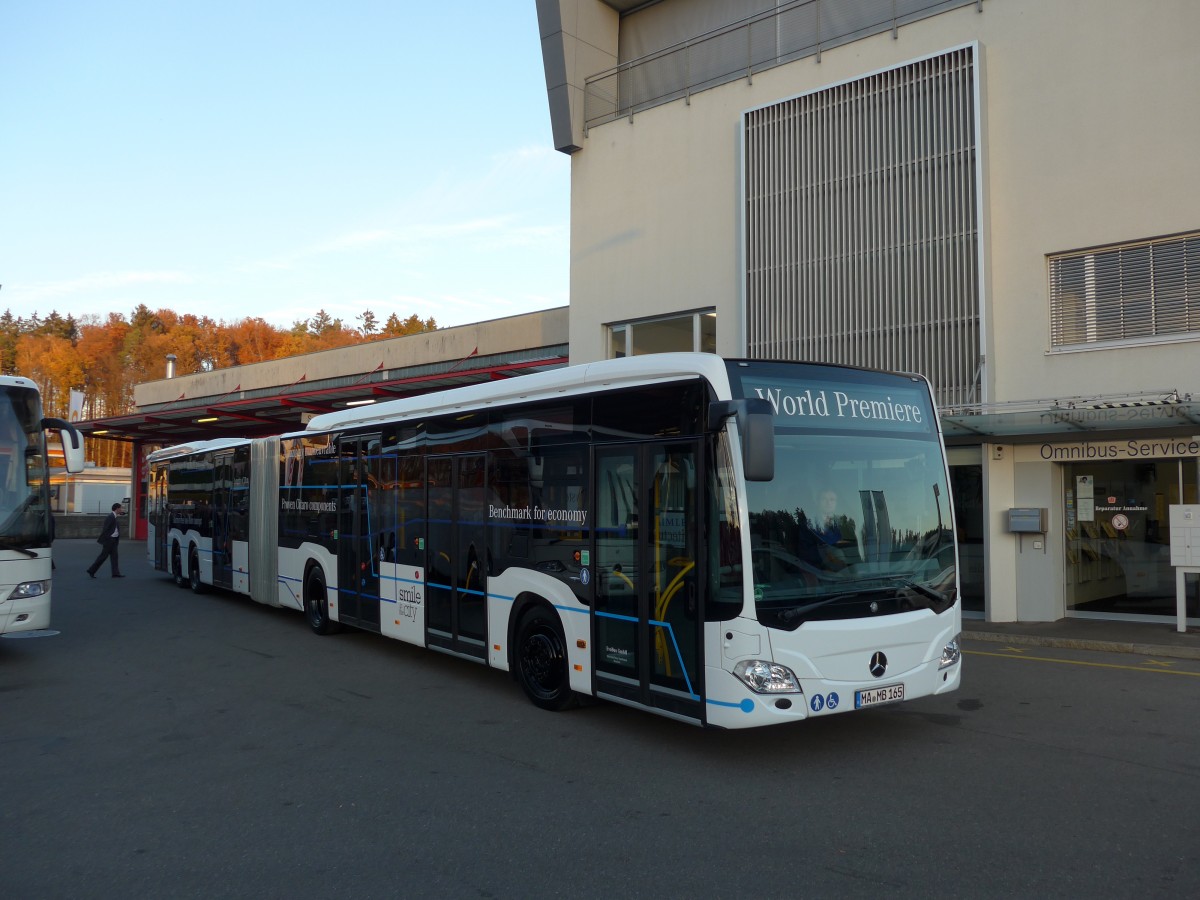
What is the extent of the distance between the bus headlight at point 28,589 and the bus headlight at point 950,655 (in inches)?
367

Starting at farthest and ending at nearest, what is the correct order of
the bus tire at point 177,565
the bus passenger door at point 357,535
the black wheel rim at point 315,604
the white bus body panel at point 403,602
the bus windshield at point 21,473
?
the bus tire at point 177,565 → the black wheel rim at point 315,604 → the bus passenger door at point 357,535 → the white bus body panel at point 403,602 → the bus windshield at point 21,473

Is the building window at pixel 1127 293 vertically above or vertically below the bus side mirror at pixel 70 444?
above

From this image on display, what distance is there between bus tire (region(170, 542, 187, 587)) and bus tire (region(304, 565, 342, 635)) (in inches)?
302

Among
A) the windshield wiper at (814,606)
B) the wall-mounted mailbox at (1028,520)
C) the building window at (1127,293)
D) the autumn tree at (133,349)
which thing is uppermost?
the autumn tree at (133,349)

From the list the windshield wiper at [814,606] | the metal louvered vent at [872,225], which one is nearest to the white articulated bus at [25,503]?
the windshield wiper at [814,606]

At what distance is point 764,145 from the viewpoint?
17.9 meters

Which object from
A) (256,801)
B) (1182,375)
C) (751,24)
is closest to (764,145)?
(751,24)

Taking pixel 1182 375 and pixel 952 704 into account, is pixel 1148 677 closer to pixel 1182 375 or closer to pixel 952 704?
pixel 952 704

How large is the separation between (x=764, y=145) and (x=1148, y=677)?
1138cm

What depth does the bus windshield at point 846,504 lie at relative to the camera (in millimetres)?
6617

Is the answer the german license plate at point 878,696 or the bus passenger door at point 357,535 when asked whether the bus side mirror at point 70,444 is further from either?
the german license plate at point 878,696

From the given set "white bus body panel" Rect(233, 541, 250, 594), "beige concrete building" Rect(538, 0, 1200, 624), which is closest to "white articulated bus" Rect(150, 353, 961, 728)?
"beige concrete building" Rect(538, 0, 1200, 624)

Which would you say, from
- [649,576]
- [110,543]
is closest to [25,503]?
[649,576]

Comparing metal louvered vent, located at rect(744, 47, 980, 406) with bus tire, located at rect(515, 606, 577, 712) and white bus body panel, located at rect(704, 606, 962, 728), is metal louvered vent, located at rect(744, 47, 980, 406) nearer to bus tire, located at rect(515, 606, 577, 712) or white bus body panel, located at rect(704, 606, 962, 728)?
bus tire, located at rect(515, 606, 577, 712)
